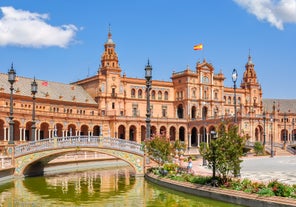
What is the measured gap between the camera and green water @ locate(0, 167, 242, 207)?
2581 centimetres

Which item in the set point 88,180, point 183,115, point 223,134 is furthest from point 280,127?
point 223,134

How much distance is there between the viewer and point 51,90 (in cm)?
8550

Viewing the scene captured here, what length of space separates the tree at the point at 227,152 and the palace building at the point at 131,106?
46487mm

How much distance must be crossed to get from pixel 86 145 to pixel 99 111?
51.7 m

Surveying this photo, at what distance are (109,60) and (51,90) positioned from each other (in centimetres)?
1418

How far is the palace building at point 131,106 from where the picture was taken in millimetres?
77062

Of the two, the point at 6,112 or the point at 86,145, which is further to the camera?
the point at 6,112

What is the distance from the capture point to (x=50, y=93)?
84188 millimetres

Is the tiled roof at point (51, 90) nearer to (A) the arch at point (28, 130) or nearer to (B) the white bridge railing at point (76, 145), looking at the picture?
(A) the arch at point (28, 130)

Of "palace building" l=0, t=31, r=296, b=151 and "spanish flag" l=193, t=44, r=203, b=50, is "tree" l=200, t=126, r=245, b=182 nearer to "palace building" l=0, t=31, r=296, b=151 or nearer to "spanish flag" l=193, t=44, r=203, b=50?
"palace building" l=0, t=31, r=296, b=151

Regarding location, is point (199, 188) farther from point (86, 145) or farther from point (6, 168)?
point (6, 168)

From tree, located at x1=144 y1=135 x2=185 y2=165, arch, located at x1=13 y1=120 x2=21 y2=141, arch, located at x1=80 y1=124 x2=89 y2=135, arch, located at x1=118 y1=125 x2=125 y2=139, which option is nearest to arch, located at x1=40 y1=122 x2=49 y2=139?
arch, located at x1=13 y1=120 x2=21 y2=141

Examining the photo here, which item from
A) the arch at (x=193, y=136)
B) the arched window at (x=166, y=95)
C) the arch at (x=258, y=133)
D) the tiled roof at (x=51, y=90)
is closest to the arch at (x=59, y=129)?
the tiled roof at (x=51, y=90)

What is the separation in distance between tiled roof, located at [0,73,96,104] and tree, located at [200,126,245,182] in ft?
180
